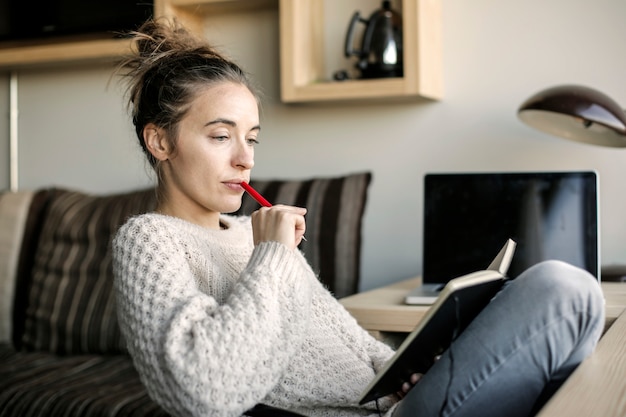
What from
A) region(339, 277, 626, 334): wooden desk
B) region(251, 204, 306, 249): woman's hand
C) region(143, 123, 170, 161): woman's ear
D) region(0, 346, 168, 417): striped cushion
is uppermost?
region(143, 123, 170, 161): woman's ear

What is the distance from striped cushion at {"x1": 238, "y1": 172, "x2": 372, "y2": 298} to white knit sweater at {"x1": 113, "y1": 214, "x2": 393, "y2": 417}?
0.81m

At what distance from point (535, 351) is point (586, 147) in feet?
4.25

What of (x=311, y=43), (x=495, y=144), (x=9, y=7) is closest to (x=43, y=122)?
(x=9, y=7)

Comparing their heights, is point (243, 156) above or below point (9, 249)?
above

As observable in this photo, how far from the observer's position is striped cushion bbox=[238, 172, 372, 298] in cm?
217

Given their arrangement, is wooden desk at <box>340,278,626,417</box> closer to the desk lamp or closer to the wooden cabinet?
the desk lamp

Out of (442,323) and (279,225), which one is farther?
(279,225)

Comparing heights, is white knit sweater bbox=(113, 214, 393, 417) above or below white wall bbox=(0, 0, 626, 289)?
below

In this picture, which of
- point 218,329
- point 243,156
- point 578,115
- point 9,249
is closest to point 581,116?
point 578,115

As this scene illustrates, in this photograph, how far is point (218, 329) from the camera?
107cm

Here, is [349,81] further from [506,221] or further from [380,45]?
[506,221]

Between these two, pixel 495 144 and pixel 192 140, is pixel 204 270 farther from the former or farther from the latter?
pixel 495 144

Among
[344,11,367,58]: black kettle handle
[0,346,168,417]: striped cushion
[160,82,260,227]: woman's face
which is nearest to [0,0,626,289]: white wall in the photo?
[344,11,367,58]: black kettle handle

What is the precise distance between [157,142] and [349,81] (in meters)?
0.95
